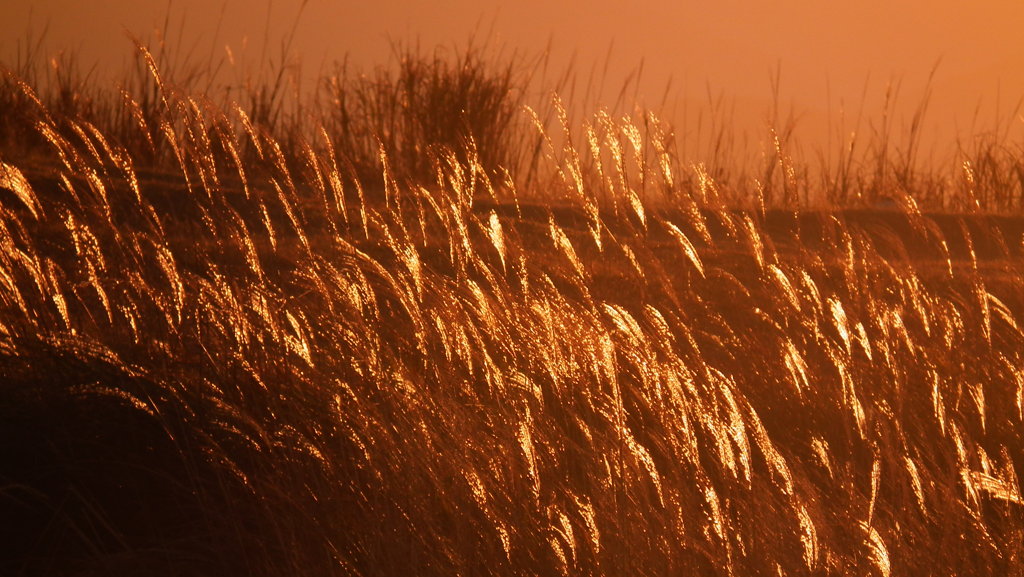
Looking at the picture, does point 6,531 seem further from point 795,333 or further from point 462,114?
point 462,114

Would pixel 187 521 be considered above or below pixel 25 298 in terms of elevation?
below

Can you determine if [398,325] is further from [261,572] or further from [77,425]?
[261,572]

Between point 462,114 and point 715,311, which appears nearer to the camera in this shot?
point 715,311

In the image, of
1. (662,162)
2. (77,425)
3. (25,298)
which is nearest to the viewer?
(77,425)

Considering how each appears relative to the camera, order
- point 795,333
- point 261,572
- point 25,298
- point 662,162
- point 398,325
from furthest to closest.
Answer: point 662,162
point 795,333
point 398,325
point 25,298
point 261,572

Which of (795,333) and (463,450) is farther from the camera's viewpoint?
(795,333)

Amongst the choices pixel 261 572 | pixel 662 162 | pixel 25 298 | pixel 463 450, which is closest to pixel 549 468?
pixel 463 450

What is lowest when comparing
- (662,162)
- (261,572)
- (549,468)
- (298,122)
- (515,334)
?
(261,572)

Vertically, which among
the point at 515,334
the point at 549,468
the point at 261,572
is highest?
the point at 515,334

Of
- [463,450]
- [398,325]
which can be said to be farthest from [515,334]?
[463,450]

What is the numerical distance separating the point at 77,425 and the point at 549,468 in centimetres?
103

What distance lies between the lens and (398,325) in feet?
12.0

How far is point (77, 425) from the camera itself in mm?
2795

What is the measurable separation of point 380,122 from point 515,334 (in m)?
4.32
